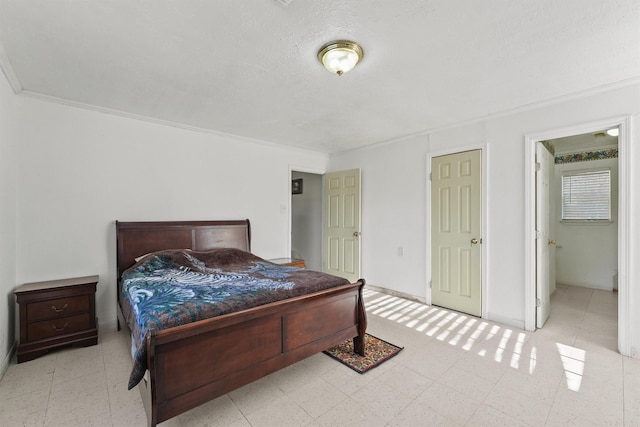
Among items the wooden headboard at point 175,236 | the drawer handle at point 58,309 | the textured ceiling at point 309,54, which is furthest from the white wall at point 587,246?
the drawer handle at point 58,309

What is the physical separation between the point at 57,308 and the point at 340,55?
10.6 feet

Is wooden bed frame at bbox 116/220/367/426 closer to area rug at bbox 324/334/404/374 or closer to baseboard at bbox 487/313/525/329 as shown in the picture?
area rug at bbox 324/334/404/374

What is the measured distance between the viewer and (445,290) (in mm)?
3719

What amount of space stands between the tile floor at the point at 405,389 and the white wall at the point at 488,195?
615 mm

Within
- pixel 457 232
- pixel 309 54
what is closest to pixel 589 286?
pixel 457 232

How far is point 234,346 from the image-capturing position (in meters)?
1.77

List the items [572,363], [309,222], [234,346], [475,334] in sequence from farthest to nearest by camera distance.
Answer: [309,222] → [475,334] → [572,363] → [234,346]

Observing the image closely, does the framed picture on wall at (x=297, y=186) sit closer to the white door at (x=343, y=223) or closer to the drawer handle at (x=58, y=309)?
the white door at (x=343, y=223)

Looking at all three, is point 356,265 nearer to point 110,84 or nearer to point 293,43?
point 293,43

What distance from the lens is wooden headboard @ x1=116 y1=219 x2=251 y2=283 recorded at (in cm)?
313

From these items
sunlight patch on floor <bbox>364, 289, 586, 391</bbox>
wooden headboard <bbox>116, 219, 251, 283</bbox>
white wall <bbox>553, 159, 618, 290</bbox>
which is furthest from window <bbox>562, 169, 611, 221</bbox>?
wooden headboard <bbox>116, 219, 251, 283</bbox>

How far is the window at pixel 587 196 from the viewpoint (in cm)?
458

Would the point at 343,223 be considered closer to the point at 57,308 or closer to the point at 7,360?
the point at 57,308

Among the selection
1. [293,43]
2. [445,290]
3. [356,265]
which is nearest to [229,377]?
[293,43]
